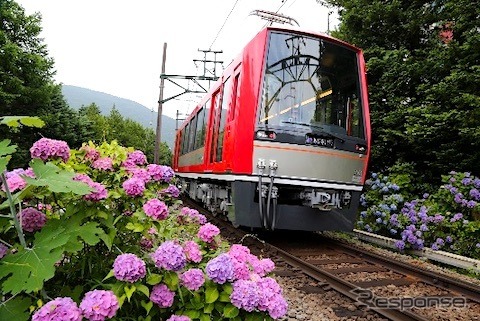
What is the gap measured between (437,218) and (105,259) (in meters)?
6.32

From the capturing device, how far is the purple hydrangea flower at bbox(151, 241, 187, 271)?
5.76 feet

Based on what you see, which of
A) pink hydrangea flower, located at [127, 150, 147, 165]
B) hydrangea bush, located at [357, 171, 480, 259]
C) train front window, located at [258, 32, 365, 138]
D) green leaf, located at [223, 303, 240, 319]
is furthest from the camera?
hydrangea bush, located at [357, 171, 480, 259]

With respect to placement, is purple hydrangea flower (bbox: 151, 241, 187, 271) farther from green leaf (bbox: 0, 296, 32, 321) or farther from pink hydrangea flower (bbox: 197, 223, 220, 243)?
green leaf (bbox: 0, 296, 32, 321)

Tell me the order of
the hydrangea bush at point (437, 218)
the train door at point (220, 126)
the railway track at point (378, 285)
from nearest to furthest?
the railway track at point (378, 285)
the hydrangea bush at point (437, 218)
the train door at point (220, 126)

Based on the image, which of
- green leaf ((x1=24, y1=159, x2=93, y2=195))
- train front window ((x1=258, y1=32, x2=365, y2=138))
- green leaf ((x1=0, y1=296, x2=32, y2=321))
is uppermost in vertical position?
train front window ((x1=258, y1=32, x2=365, y2=138))

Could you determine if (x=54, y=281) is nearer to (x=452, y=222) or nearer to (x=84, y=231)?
(x=84, y=231)

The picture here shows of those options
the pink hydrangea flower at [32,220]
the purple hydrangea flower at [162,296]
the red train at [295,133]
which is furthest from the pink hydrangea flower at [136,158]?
the red train at [295,133]

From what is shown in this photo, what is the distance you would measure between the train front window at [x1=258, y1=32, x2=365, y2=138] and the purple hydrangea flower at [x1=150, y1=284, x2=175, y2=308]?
13.9 ft

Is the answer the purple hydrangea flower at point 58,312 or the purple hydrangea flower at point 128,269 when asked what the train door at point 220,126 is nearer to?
the purple hydrangea flower at point 128,269

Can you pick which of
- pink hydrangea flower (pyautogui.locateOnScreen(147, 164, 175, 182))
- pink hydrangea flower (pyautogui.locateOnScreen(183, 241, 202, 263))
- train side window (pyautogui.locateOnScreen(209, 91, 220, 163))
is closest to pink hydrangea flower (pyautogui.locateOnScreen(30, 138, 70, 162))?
pink hydrangea flower (pyautogui.locateOnScreen(147, 164, 175, 182))

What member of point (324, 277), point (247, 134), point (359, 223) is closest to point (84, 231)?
point (324, 277)

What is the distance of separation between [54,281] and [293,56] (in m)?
4.94

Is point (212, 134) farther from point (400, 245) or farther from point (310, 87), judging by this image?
point (400, 245)

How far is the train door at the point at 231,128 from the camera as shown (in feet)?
20.3
